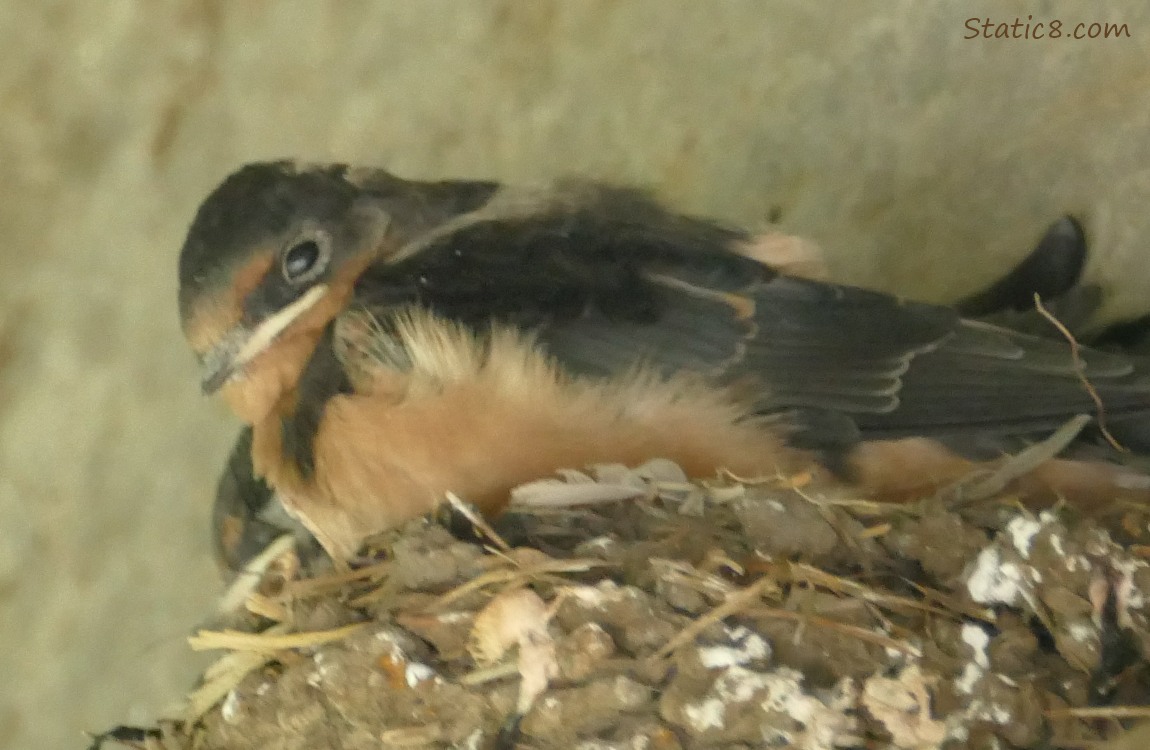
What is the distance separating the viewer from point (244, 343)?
3.83 ft

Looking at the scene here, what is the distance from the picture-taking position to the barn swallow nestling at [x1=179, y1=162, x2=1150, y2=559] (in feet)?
3.41

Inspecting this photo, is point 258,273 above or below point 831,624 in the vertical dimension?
above

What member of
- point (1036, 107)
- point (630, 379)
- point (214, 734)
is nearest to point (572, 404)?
point (630, 379)

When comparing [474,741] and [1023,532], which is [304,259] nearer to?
[474,741]

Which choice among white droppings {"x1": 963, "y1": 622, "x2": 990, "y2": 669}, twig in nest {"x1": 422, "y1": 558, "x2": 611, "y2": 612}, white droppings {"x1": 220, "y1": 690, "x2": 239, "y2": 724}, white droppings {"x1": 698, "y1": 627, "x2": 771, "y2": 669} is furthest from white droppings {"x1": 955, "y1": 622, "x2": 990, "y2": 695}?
white droppings {"x1": 220, "y1": 690, "x2": 239, "y2": 724}

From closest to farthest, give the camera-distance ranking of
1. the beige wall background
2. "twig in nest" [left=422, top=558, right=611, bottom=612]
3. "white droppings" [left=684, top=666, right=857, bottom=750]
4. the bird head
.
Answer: "white droppings" [left=684, top=666, right=857, bottom=750] → "twig in nest" [left=422, top=558, right=611, bottom=612] → the bird head → the beige wall background

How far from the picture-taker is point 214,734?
3.37ft

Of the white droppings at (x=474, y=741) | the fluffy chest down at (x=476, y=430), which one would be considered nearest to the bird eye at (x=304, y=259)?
the fluffy chest down at (x=476, y=430)

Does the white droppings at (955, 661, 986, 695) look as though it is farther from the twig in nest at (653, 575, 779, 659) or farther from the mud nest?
the twig in nest at (653, 575, 779, 659)

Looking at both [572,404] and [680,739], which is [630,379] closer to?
[572,404]

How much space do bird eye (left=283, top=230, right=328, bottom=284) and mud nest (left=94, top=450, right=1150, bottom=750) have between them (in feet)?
1.03

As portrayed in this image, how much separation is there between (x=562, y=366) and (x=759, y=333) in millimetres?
204

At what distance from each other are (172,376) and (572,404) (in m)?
0.86

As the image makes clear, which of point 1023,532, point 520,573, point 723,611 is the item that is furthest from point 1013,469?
point 520,573
